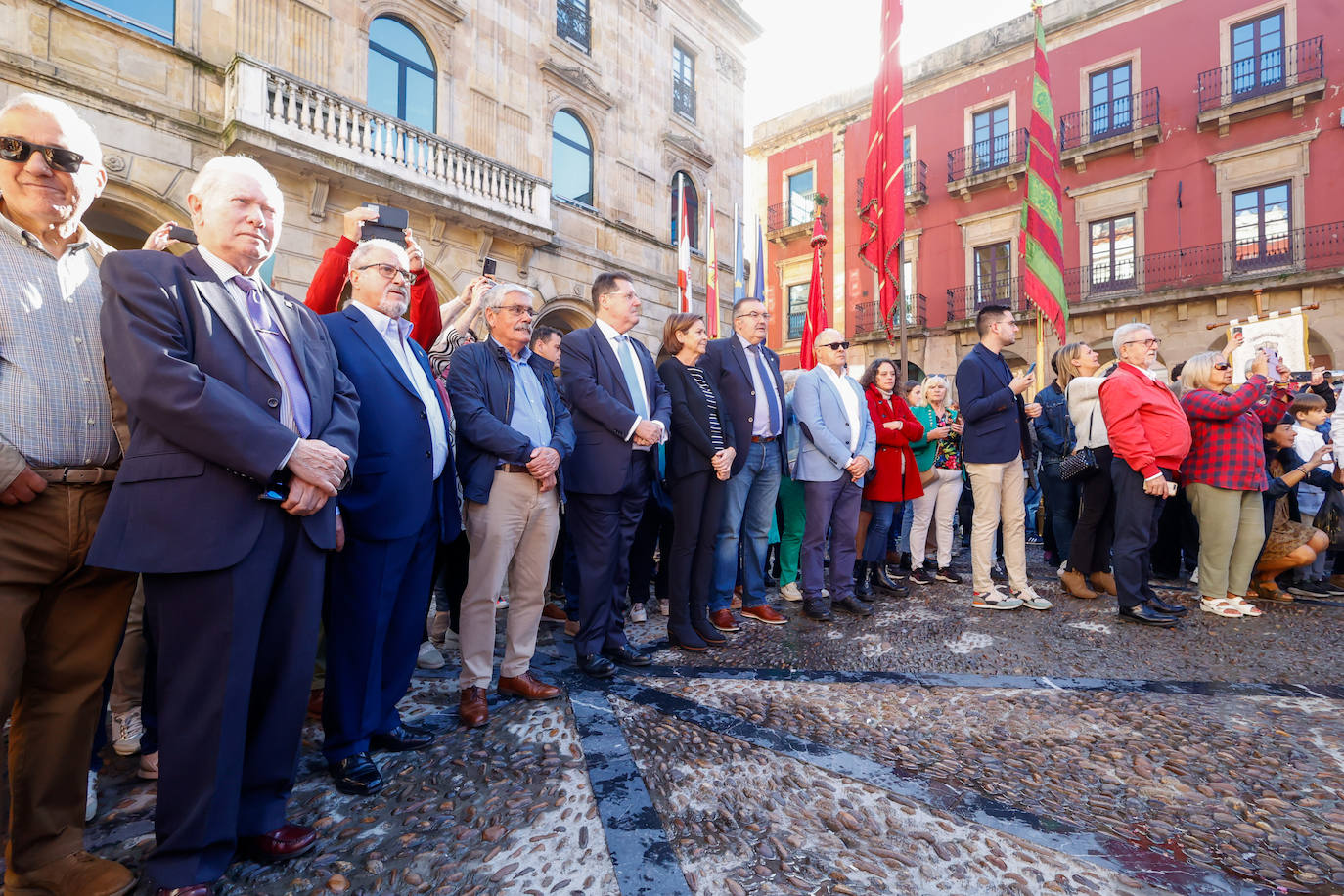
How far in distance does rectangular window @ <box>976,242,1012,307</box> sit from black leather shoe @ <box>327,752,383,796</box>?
1955 centimetres

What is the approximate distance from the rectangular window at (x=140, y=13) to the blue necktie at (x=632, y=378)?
8.88 meters

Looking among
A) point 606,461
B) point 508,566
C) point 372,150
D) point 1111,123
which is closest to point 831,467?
point 606,461

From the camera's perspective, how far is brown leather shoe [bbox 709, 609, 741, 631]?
4.28 meters

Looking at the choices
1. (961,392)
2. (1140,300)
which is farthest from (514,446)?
(1140,300)

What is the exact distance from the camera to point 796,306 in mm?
23328

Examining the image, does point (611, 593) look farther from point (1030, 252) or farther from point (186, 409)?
point (1030, 252)

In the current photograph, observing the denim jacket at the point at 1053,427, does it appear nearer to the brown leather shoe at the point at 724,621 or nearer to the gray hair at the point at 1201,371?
the gray hair at the point at 1201,371

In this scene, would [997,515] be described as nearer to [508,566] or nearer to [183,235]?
[508,566]

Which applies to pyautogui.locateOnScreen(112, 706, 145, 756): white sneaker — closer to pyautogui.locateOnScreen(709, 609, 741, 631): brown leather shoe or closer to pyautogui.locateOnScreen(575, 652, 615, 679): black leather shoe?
pyautogui.locateOnScreen(575, 652, 615, 679): black leather shoe

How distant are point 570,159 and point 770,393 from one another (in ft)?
35.5

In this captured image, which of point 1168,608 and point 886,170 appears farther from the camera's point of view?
point 886,170

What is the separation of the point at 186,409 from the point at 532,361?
6.26 feet

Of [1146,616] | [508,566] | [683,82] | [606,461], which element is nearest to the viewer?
[508,566]

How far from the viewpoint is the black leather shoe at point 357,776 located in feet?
7.24
